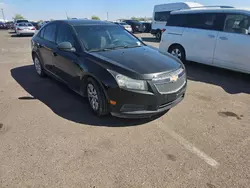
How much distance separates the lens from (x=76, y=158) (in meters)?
2.58

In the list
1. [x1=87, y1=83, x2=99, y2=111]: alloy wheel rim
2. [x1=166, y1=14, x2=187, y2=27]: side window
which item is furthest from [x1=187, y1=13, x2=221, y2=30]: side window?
[x1=87, y1=83, x2=99, y2=111]: alloy wheel rim

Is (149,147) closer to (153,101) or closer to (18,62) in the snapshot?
(153,101)

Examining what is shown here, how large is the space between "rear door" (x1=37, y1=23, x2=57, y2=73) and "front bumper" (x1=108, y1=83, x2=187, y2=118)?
7.81 ft

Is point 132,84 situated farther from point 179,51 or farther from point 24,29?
point 24,29

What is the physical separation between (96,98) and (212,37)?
4345 mm

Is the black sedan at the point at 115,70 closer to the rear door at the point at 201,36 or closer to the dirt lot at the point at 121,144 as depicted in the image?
the dirt lot at the point at 121,144

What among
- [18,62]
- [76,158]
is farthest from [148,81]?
[18,62]

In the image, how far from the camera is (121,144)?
2.87 m

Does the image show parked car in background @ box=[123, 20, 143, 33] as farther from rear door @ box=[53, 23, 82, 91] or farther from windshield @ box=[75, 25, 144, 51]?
rear door @ box=[53, 23, 82, 91]

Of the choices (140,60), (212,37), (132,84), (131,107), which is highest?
(212,37)

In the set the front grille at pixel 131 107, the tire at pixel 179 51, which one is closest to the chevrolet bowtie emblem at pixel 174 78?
the front grille at pixel 131 107

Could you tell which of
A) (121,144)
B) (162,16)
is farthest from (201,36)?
(162,16)

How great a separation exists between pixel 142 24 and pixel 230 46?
1988cm

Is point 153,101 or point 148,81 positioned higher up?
point 148,81
